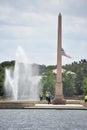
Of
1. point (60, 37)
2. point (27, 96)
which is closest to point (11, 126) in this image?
point (60, 37)

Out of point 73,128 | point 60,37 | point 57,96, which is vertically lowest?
point 73,128

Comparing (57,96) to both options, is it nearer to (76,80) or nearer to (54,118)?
(54,118)

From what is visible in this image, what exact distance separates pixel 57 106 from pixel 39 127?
23130 millimetres

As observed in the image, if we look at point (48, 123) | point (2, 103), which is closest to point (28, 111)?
point (2, 103)

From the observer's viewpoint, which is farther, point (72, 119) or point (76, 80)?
point (76, 80)

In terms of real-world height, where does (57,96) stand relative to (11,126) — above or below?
above

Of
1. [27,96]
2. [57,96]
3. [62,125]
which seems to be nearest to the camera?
[62,125]

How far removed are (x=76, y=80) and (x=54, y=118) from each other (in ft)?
325

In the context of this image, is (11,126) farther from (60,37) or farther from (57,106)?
(60,37)

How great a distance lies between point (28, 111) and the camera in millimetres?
67562

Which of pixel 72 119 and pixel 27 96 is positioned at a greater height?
pixel 27 96

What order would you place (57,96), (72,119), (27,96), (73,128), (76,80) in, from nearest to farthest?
1. (73,128)
2. (72,119)
3. (57,96)
4. (27,96)
5. (76,80)

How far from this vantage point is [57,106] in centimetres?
6719

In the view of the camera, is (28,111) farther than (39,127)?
Yes
